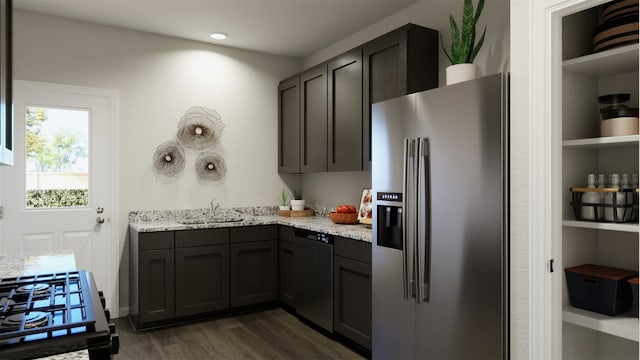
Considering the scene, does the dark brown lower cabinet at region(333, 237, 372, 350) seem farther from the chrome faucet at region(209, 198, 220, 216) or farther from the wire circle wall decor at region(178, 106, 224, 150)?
the wire circle wall decor at region(178, 106, 224, 150)

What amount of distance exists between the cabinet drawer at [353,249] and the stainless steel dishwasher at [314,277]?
9cm

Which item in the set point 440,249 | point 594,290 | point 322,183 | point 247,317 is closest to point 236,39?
point 322,183

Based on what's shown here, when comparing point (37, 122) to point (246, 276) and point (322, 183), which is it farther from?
point (322, 183)

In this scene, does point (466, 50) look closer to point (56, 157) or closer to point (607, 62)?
point (607, 62)

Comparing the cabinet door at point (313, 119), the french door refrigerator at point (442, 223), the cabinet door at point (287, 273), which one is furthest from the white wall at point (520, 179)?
the cabinet door at point (287, 273)

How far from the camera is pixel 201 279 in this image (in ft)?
12.4

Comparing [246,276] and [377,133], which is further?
[246,276]

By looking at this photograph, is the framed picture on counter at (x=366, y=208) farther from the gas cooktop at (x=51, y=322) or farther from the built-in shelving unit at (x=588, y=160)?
the gas cooktop at (x=51, y=322)

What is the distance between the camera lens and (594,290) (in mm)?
1859

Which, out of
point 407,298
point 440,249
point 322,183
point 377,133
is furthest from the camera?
point 322,183

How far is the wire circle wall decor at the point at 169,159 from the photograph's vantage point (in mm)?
4102

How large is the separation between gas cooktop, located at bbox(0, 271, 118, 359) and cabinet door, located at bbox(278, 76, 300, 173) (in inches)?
125

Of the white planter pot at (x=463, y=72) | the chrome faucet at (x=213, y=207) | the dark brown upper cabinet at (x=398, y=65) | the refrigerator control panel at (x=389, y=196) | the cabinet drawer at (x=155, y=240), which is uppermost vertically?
the dark brown upper cabinet at (x=398, y=65)

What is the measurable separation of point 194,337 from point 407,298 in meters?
1.89
